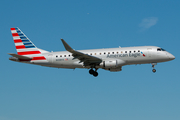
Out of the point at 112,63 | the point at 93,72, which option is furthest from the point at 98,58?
the point at 93,72

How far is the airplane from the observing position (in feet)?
134

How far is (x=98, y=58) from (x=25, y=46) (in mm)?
13891

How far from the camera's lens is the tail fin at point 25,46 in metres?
44.7

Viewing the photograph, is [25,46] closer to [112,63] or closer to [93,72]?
[93,72]

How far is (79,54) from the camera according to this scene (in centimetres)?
3919

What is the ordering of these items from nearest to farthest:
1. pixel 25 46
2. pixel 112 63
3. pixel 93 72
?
pixel 112 63, pixel 93 72, pixel 25 46

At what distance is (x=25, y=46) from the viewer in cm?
4616

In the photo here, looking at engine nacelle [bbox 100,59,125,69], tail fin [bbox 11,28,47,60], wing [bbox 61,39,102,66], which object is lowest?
engine nacelle [bbox 100,59,125,69]

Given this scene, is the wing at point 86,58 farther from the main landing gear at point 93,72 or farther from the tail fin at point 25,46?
the tail fin at point 25,46

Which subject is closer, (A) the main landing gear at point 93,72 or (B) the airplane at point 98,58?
(B) the airplane at point 98,58

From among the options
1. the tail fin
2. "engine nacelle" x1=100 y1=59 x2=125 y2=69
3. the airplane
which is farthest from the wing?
the tail fin

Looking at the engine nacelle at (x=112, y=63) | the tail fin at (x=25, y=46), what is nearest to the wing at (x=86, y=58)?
the engine nacelle at (x=112, y=63)

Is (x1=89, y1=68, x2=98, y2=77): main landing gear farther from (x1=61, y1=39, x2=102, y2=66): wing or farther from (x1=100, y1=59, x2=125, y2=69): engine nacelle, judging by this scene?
(x1=100, y1=59, x2=125, y2=69): engine nacelle

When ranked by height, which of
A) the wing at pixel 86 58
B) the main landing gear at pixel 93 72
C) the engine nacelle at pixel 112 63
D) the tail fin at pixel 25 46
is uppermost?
the tail fin at pixel 25 46
